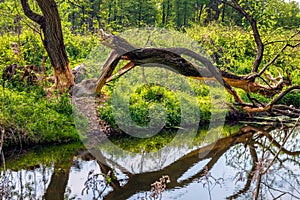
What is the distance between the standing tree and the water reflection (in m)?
1.78

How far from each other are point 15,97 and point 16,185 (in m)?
2.62

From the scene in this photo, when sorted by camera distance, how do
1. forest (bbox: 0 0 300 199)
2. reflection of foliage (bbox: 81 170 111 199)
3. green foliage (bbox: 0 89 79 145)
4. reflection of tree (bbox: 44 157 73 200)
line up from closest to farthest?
reflection of foliage (bbox: 81 170 111 199) < reflection of tree (bbox: 44 157 73 200) < forest (bbox: 0 0 300 199) < green foliage (bbox: 0 89 79 145)

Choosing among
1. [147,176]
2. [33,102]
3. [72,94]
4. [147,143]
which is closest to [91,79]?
[72,94]

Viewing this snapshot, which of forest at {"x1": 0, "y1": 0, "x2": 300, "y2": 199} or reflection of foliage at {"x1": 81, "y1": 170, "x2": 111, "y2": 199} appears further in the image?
forest at {"x1": 0, "y1": 0, "x2": 300, "y2": 199}

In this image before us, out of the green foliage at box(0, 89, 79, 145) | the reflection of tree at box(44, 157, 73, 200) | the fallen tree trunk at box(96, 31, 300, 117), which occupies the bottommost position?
the reflection of tree at box(44, 157, 73, 200)

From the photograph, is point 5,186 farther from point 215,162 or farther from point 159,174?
point 215,162

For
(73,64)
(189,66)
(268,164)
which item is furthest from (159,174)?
(73,64)

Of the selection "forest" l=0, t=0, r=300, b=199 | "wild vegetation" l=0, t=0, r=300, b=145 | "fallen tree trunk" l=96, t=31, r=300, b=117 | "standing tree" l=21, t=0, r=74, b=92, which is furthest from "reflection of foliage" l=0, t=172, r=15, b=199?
"standing tree" l=21, t=0, r=74, b=92

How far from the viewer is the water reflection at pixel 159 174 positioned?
459 centimetres

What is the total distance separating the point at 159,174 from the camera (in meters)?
5.42

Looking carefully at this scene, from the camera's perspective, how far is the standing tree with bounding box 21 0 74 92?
24.1ft

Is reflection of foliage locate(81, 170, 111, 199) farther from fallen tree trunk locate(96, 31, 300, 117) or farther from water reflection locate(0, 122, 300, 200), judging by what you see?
fallen tree trunk locate(96, 31, 300, 117)

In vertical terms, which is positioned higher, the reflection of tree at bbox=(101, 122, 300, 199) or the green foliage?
the green foliage

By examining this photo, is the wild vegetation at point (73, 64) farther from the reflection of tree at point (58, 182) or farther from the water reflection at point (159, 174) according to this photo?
the reflection of tree at point (58, 182)
